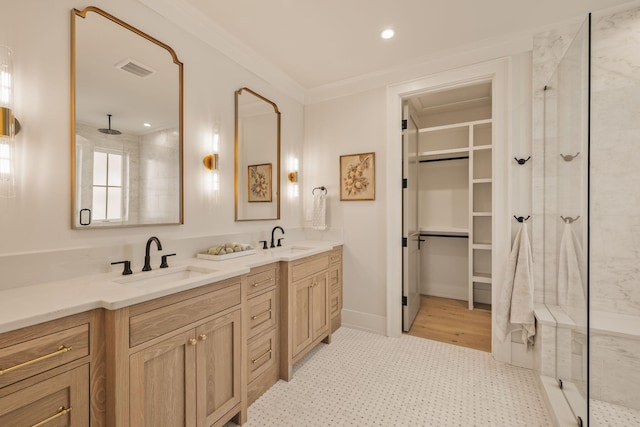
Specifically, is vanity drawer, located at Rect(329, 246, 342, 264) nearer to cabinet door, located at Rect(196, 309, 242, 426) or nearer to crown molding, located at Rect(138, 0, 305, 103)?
cabinet door, located at Rect(196, 309, 242, 426)

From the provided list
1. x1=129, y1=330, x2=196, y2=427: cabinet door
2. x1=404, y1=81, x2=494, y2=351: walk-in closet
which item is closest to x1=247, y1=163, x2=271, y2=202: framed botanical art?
x1=129, y1=330, x2=196, y2=427: cabinet door

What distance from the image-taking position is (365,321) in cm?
305

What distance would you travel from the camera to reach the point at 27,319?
0.94 m

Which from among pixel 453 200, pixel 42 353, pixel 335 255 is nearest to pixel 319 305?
pixel 335 255

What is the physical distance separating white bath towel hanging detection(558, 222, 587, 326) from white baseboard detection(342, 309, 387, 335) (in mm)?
1506

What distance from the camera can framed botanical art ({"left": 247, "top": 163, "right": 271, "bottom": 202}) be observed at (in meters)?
2.65

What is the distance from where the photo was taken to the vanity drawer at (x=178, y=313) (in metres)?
1.21

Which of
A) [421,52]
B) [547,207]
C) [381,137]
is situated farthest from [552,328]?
[421,52]

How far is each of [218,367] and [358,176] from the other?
2.17 meters

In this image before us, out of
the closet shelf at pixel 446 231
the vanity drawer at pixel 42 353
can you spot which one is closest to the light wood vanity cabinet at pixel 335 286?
the closet shelf at pixel 446 231

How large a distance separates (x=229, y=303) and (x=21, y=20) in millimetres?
1685

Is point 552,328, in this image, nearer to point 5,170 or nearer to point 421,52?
point 421,52

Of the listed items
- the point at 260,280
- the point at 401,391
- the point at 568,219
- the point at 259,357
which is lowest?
the point at 401,391

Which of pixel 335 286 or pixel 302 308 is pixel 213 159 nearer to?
pixel 302 308
